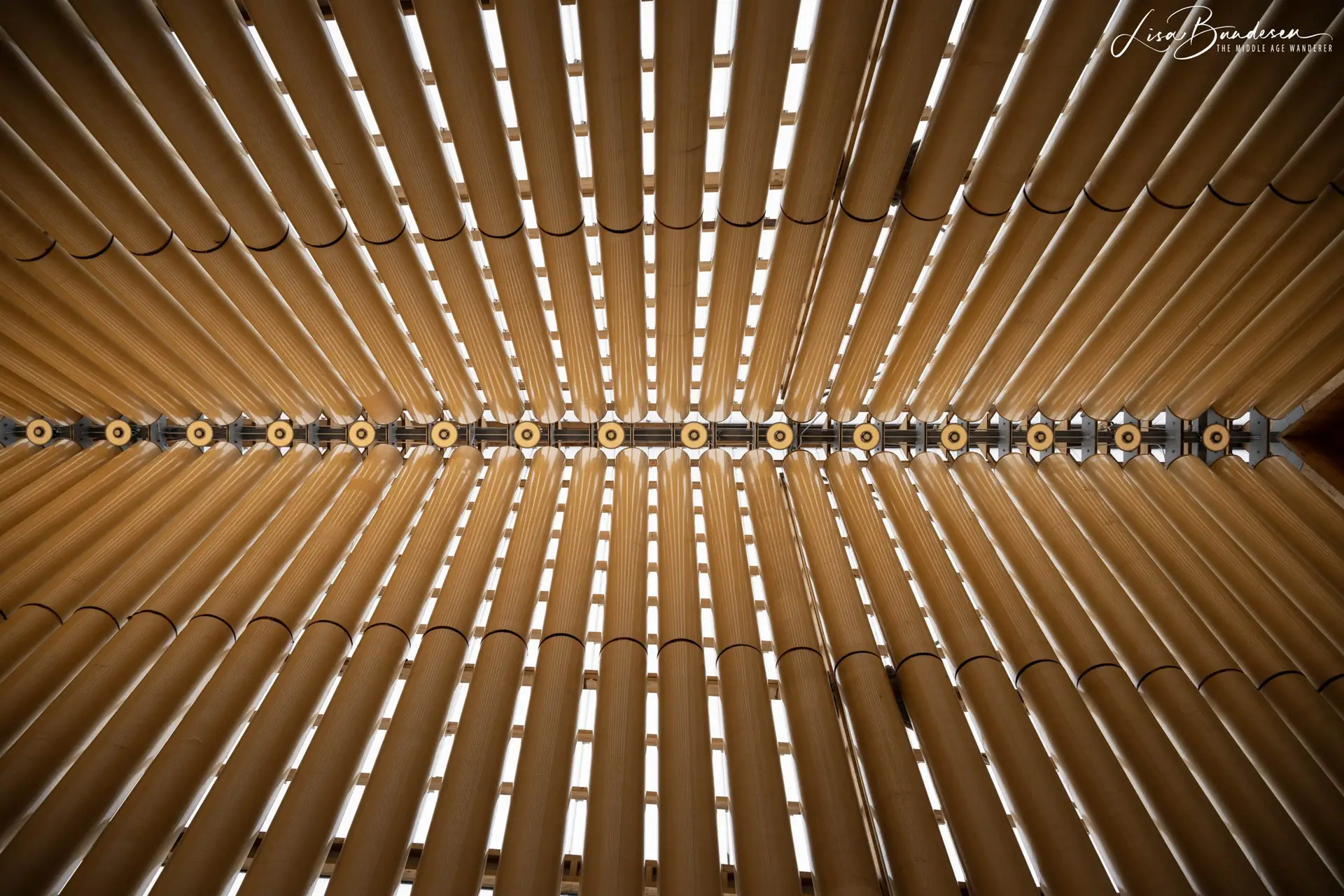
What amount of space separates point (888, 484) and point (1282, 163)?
14.6ft

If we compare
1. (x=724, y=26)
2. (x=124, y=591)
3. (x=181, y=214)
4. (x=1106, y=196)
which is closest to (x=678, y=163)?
(x=724, y=26)

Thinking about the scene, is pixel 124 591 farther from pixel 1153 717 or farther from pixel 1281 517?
pixel 1281 517

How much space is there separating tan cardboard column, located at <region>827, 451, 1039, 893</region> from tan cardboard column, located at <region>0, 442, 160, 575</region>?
8583 millimetres

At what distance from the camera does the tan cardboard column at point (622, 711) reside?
5328mm

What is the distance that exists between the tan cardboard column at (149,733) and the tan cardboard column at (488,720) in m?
1.95

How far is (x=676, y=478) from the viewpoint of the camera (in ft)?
27.5

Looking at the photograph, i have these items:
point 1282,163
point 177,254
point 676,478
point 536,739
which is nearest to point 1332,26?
point 1282,163

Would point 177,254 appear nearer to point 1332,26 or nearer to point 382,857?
point 382,857

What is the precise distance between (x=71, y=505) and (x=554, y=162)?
739 cm

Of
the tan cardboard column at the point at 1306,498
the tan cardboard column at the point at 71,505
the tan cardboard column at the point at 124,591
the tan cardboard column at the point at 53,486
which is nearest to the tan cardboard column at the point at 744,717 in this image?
the tan cardboard column at the point at 124,591

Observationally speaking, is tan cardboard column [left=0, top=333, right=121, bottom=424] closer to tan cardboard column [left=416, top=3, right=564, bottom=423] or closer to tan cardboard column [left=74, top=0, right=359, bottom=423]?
tan cardboard column [left=74, top=0, right=359, bottom=423]

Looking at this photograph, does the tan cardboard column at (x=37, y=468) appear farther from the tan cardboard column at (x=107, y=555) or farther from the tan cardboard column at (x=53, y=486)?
the tan cardboard column at (x=107, y=555)

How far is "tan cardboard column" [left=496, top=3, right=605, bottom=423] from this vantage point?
493 centimetres

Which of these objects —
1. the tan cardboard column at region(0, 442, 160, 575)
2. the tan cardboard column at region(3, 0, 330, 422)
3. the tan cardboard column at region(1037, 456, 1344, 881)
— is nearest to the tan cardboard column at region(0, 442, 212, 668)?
the tan cardboard column at region(0, 442, 160, 575)
